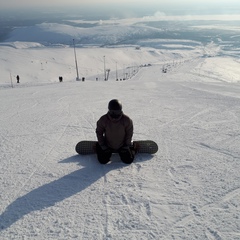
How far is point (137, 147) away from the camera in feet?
16.7

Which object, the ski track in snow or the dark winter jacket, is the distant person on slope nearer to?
the dark winter jacket

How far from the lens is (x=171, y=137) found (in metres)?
6.24

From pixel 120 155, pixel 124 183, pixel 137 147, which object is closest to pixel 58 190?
pixel 124 183

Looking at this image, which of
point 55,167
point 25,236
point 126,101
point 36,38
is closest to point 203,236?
point 25,236

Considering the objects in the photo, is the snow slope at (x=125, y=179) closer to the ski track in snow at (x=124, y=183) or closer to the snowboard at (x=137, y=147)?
the ski track in snow at (x=124, y=183)

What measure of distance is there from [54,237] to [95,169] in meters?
1.66

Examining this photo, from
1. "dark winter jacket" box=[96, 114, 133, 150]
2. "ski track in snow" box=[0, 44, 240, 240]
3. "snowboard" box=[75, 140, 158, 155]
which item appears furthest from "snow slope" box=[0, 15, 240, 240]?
"dark winter jacket" box=[96, 114, 133, 150]

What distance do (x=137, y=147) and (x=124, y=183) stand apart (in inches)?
40.6

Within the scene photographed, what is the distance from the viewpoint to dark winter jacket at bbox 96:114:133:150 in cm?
463

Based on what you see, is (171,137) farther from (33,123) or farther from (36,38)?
(36,38)

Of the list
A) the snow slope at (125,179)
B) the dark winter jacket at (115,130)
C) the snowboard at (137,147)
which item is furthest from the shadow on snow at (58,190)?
the dark winter jacket at (115,130)

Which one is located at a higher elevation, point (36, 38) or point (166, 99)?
point (166, 99)

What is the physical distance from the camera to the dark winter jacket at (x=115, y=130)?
463 centimetres

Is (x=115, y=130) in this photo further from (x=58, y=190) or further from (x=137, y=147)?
(x=58, y=190)
